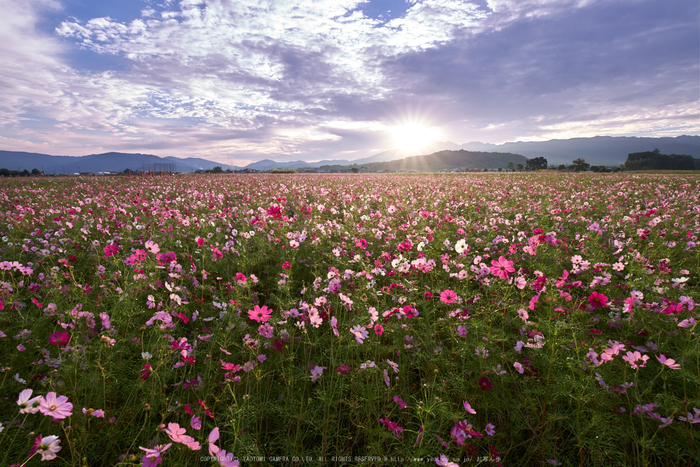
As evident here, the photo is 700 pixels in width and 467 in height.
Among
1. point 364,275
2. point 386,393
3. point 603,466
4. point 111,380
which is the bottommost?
point 603,466

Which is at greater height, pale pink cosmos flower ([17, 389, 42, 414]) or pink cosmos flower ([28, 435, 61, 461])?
pale pink cosmos flower ([17, 389, 42, 414])

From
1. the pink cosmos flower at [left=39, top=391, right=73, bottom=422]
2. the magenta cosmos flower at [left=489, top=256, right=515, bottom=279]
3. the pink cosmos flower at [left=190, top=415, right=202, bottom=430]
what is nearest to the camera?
the pink cosmos flower at [left=39, top=391, right=73, bottom=422]

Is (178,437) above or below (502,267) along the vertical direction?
below

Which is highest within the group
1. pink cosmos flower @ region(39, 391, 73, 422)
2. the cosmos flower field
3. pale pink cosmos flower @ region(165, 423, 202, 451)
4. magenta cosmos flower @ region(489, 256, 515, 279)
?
magenta cosmos flower @ region(489, 256, 515, 279)

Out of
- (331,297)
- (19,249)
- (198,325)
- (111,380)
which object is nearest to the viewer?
(111,380)

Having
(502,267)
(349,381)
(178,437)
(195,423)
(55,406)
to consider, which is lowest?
(349,381)

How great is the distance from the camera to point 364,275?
2857 mm

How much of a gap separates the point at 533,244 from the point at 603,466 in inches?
85.7

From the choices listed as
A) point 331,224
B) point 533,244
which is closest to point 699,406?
point 533,244

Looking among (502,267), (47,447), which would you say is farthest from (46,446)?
(502,267)

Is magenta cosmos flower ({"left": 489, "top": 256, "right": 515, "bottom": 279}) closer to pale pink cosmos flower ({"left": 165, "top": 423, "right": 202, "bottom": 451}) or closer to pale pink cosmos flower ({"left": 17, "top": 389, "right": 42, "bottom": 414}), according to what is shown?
pale pink cosmos flower ({"left": 165, "top": 423, "right": 202, "bottom": 451})

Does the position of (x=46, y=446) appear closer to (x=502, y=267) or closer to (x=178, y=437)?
(x=178, y=437)

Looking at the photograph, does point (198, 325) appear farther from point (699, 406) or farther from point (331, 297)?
point (699, 406)

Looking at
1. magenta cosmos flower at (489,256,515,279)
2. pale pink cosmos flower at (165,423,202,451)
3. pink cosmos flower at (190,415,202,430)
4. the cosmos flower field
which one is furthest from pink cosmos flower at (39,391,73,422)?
magenta cosmos flower at (489,256,515,279)
